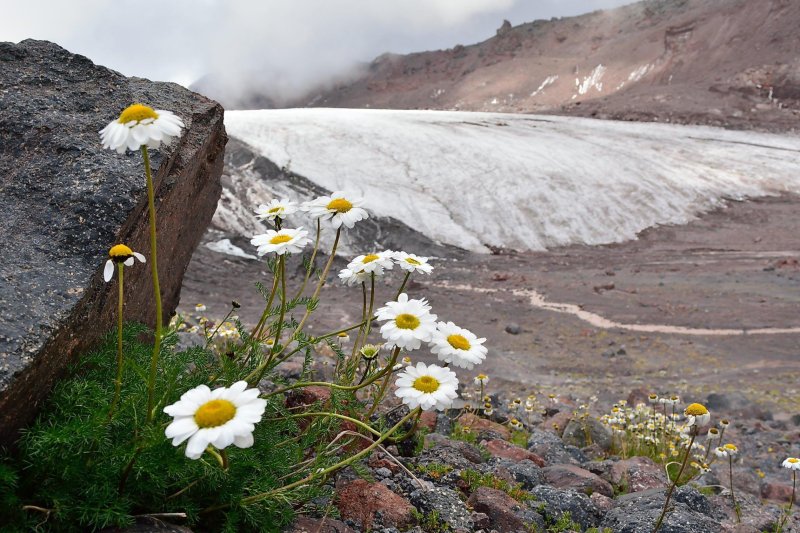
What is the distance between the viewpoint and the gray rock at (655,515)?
3.24 meters

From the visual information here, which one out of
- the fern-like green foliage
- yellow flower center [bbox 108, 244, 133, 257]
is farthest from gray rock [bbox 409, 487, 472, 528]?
yellow flower center [bbox 108, 244, 133, 257]

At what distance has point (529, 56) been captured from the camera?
9150cm

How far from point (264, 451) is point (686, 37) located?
254 ft

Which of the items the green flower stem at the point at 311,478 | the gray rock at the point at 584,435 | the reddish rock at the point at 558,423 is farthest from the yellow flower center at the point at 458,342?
the reddish rock at the point at 558,423

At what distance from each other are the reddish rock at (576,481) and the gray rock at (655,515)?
0.78ft

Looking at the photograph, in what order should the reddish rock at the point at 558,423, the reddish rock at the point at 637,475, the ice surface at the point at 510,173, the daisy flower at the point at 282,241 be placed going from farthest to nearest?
the ice surface at the point at 510,173
the reddish rock at the point at 558,423
the reddish rock at the point at 637,475
the daisy flower at the point at 282,241

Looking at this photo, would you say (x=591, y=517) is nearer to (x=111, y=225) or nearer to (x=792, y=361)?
(x=111, y=225)

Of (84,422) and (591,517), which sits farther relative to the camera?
(591,517)

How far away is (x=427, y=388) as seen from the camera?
7.34 feet

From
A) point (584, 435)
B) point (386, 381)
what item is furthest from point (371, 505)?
point (584, 435)

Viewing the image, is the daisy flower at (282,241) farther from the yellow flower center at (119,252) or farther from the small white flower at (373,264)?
the yellow flower center at (119,252)

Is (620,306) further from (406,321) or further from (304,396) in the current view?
(406,321)

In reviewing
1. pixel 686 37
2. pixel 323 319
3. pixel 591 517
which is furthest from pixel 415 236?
pixel 686 37

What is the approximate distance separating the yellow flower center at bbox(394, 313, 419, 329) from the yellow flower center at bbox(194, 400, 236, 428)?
2.21 ft
